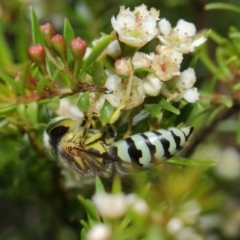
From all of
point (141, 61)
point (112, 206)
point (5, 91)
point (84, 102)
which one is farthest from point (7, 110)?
point (112, 206)

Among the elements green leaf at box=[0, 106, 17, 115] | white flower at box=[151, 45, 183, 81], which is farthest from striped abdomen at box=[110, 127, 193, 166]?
green leaf at box=[0, 106, 17, 115]

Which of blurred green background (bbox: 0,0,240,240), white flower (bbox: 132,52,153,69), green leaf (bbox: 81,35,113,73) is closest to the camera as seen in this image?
green leaf (bbox: 81,35,113,73)

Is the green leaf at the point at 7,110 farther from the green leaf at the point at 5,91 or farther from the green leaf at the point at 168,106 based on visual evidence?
the green leaf at the point at 168,106

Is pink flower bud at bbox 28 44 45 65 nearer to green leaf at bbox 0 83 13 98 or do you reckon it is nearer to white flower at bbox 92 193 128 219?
green leaf at bbox 0 83 13 98

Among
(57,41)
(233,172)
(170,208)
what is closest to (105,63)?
(57,41)

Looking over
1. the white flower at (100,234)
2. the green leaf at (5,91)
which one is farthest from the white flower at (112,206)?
the green leaf at (5,91)

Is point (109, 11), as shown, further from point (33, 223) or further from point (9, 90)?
point (9, 90)

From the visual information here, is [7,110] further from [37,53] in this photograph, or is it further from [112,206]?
[112,206]
